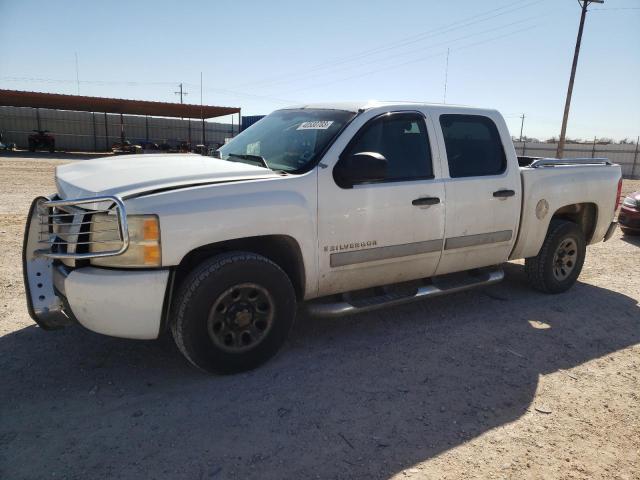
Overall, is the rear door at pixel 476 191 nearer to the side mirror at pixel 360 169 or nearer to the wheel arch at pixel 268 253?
the side mirror at pixel 360 169

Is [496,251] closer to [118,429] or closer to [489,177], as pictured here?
[489,177]

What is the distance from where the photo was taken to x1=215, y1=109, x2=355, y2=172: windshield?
373 centimetres

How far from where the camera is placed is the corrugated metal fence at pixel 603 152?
98.4 ft

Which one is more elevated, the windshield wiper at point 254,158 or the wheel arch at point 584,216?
the windshield wiper at point 254,158

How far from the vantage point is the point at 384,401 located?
3.08m

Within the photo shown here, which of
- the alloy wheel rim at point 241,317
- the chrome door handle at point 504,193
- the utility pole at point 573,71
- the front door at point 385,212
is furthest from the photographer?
the utility pole at point 573,71

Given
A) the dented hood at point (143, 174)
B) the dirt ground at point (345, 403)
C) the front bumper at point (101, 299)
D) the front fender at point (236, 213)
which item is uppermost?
the dented hood at point (143, 174)

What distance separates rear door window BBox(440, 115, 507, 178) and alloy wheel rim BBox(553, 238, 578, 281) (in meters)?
1.43

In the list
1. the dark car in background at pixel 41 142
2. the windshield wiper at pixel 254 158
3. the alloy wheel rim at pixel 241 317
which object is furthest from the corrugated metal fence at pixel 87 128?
the alloy wheel rim at pixel 241 317

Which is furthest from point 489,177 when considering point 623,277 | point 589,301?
point 623,277

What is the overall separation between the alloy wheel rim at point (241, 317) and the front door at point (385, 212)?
523 millimetres

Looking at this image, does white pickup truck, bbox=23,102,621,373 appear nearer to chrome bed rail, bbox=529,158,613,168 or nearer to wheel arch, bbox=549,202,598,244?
chrome bed rail, bbox=529,158,613,168

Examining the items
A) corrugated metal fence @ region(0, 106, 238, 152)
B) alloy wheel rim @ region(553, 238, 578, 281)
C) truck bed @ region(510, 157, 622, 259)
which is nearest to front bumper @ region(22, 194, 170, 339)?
truck bed @ region(510, 157, 622, 259)

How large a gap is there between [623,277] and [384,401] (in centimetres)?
472
